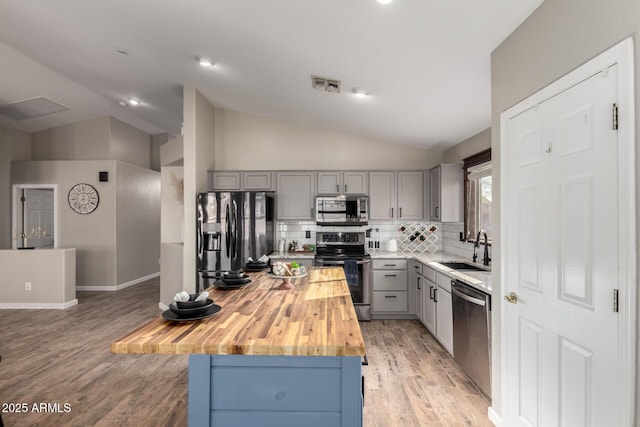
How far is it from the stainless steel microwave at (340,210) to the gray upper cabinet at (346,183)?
152 millimetres

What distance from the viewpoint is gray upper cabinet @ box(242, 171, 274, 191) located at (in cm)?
506

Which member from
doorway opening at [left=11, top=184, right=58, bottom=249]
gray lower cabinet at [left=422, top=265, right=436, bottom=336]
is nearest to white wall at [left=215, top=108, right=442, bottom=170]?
gray lower cabinet at [left=422, top=265, right=436, bottom=336]

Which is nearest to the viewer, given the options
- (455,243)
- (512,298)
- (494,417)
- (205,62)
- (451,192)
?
(512,298)

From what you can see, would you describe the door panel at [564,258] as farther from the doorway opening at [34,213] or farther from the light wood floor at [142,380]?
the doorway opening at [34,213]

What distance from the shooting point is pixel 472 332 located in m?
2.87

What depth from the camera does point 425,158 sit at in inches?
212

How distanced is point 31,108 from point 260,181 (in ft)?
13.4

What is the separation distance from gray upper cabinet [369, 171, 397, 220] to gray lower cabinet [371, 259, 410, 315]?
2.39 feet

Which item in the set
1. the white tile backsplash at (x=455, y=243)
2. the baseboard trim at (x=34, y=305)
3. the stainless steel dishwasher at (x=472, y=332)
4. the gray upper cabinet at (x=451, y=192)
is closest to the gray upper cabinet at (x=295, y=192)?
the gray upper cabinet at (x=451, y=192)

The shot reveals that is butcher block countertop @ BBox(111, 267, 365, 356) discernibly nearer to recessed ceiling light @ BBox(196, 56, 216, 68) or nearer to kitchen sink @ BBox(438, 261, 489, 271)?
kitchen sink @ BBox(438, 261, 489, 271)

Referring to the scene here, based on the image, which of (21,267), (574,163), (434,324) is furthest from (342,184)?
(21,267)

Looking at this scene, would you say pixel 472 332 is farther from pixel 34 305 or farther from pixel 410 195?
pixel 34 305

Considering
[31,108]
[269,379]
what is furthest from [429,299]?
[31,108]

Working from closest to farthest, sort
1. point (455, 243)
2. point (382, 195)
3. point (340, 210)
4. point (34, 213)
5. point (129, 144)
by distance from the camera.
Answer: point (455, 243) < point (340, 210) < point (382, 195) < point (34, 213) < point (129, 144)
